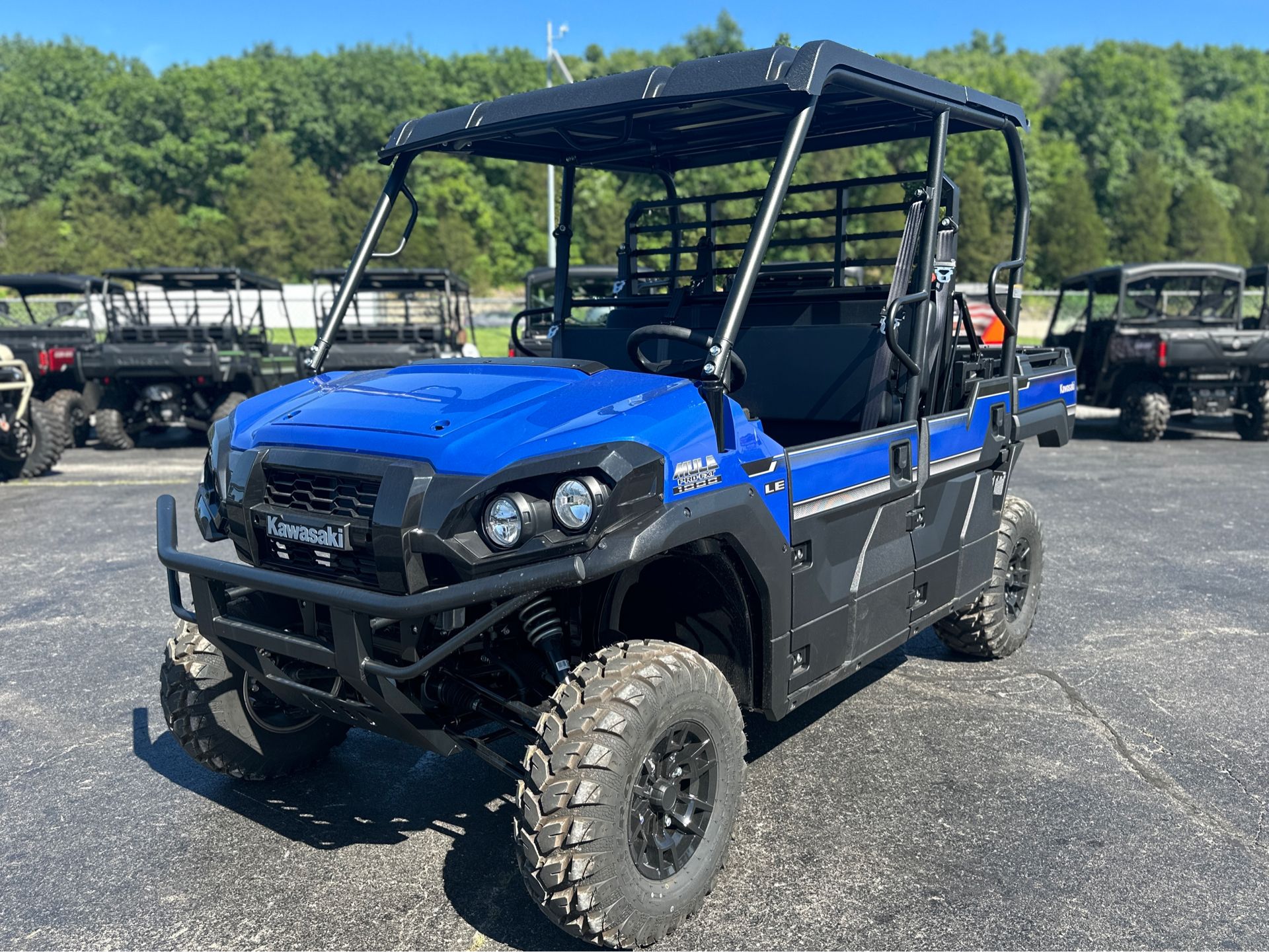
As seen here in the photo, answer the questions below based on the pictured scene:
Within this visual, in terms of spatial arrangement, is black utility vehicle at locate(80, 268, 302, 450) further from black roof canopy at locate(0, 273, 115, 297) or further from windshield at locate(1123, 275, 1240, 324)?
windshield at locate(1123, 275, 1240, 324)

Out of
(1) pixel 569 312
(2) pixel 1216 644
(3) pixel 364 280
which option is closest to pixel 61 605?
(1) pixel 569 312

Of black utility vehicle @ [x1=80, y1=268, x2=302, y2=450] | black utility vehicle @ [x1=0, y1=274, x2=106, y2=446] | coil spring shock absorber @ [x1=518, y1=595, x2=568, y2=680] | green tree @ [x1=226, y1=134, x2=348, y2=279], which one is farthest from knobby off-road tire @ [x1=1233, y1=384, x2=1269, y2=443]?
green tree @ [x1=226, y1=134, x2=348, y2=279]

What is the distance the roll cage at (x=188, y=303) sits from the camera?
13.6m

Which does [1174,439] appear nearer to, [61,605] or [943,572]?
[943,572]

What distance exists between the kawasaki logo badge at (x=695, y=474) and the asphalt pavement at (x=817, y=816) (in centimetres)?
121

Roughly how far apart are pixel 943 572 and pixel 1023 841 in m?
1.11

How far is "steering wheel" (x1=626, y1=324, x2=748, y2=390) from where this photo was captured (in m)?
2.99

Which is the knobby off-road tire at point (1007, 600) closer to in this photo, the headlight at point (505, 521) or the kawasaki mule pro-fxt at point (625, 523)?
the kawasaki mule pro-fxt at point (625, 523)

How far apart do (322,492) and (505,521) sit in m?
0.57

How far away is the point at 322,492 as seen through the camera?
2.83 meters

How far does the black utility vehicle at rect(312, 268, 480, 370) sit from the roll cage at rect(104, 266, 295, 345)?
86 cm

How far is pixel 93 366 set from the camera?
1228 cm

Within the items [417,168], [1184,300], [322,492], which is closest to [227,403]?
[322,492]

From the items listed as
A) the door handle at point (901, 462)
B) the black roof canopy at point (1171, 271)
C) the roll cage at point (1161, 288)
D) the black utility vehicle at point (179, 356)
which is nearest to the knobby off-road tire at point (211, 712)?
the door handle at point (901, 462)
